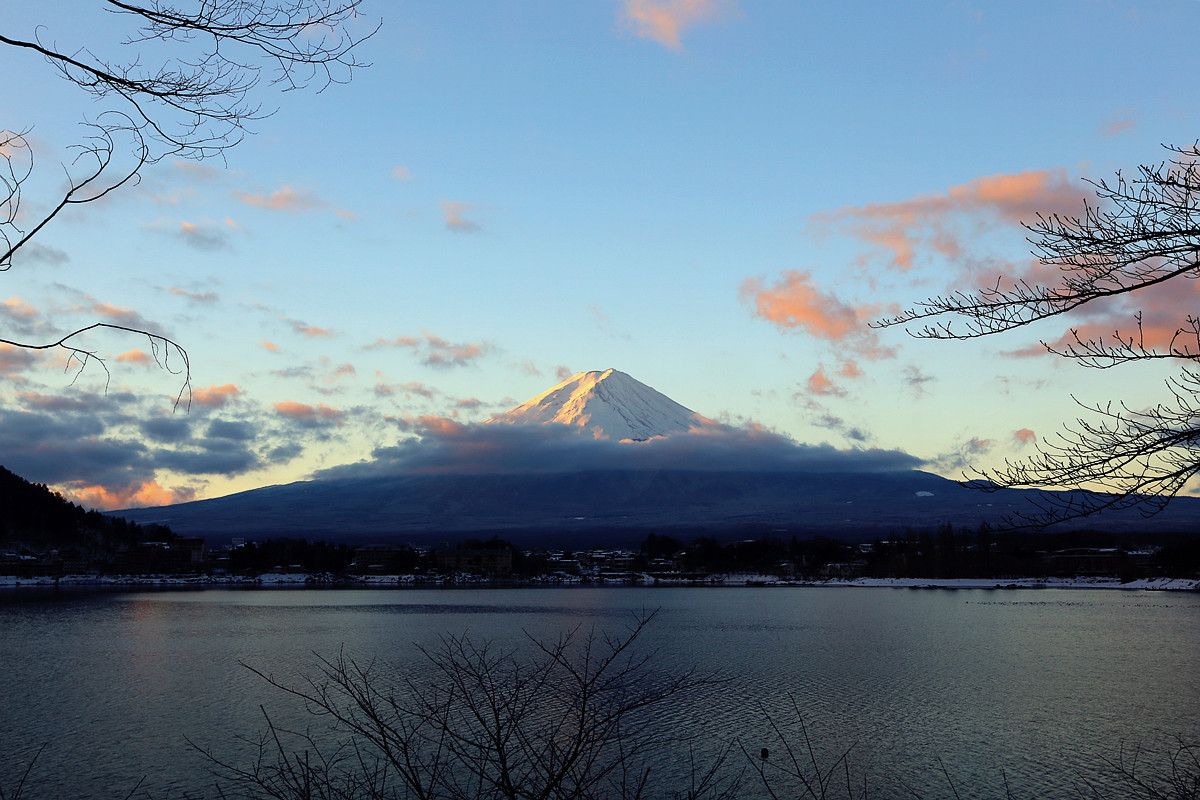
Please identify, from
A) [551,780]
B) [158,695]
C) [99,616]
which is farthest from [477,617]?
[551,780]

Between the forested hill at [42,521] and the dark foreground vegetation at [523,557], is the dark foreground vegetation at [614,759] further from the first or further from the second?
the forested hill at [42,521]

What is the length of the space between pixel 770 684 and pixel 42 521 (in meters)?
143

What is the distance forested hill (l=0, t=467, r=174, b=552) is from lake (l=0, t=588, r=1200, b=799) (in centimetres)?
8347

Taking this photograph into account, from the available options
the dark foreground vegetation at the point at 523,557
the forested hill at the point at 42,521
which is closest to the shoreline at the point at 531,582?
the dark foreground vegetation at the point at 523,557

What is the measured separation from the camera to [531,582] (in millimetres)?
146750

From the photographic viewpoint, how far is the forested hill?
135000 millimetres

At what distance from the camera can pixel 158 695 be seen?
2816cm

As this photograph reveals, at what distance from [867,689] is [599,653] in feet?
38.6

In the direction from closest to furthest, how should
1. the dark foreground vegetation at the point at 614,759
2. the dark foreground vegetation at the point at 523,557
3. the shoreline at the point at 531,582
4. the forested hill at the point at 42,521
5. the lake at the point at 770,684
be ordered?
1. the dark foreground vegetation at the point at 614,759
2. the lake at the point at 770,684
3. the shoreline at the point at 531,582
4. the dark foreground vegetation at the point at 523,557
5. the forested hill at the point at 42,521

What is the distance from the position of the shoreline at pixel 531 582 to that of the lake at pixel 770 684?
49.1m

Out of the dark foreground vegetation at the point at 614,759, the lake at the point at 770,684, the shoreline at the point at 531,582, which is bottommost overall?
the shoreline at the point at 531,582

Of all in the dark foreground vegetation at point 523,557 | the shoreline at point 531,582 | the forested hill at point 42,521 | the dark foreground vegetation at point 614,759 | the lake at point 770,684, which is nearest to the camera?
the dark foreground vegetation at point 614,759

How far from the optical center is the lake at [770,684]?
1959cm

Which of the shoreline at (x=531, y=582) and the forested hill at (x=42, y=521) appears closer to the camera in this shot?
the shoreline at (x=531, y=582)
